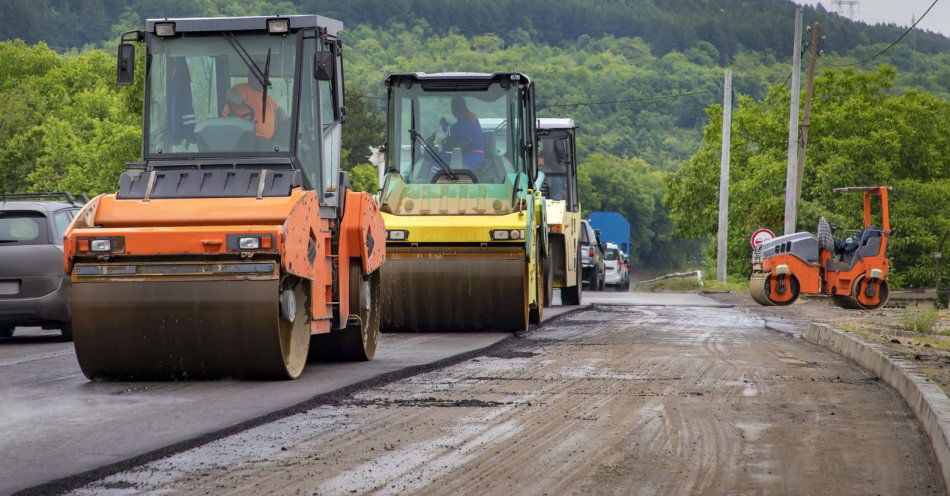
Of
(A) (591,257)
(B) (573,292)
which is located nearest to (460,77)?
(B) (573,292)

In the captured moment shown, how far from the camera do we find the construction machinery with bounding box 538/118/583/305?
2330 centimetres

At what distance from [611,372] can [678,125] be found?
124m

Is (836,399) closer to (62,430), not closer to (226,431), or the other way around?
(226,431)

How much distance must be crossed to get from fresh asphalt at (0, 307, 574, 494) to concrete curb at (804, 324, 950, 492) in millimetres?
4118

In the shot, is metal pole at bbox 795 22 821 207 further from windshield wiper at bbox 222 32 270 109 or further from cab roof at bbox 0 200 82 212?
windshield wiper at bbox 222 32 270 109

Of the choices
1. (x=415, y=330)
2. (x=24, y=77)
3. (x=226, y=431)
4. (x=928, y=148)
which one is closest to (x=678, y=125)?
(x=24, y=77)

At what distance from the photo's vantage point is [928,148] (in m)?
58.8

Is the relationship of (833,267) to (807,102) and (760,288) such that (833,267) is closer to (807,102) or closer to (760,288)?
(760,288)

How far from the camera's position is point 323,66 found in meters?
11.4

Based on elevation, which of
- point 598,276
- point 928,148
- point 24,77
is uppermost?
point 24,77

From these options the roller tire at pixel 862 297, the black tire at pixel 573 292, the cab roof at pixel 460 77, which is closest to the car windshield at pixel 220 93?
the cab roof at pixel 460 77

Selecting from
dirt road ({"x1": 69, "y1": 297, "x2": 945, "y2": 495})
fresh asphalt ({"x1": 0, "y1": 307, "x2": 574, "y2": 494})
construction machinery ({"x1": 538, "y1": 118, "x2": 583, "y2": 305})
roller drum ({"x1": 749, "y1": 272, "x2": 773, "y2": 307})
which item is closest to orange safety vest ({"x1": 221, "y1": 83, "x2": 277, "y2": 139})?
fresh asphalt ({"x1": 0, "y1": 307, "x2": 574, "y2": 494})

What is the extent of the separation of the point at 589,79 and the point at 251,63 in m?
120

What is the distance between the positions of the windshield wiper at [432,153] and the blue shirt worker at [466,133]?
0.07 m
